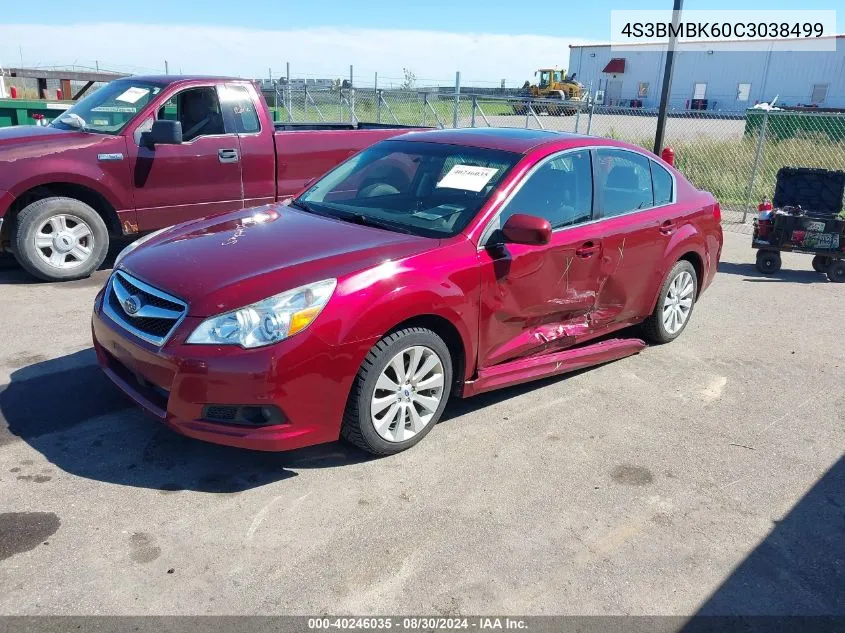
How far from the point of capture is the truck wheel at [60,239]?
21.3 feet

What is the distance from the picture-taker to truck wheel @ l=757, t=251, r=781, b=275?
8508mm

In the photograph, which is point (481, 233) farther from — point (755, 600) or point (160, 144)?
point (160, 144)

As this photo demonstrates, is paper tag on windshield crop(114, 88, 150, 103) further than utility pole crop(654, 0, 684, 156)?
No

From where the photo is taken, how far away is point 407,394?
3.77m

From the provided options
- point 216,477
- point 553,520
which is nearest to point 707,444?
point 553,520

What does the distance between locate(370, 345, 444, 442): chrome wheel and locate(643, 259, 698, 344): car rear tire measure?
8.02ft

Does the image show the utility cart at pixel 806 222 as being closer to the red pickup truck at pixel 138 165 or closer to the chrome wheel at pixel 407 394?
the red pickup truck at pixel 138 165

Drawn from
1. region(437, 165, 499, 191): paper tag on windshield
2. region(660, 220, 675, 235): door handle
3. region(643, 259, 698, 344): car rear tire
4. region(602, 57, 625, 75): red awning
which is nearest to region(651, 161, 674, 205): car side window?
region(660, 220, 675, 235): door handle

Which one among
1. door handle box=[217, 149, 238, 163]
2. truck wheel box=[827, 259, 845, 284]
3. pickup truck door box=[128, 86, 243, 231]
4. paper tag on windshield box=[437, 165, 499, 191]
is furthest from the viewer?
truck wheel box=[827, 259, 845, 284]

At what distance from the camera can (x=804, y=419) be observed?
15.0ft

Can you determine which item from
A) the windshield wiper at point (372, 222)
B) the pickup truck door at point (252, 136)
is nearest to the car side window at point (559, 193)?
the windshield wiper at point (372, 222)

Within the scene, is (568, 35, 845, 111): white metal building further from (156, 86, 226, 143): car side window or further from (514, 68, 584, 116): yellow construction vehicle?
(156, 86, 226, 143): car side window

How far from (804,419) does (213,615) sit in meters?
3.83

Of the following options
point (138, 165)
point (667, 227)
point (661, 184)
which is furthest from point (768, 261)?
point (138, 165)
